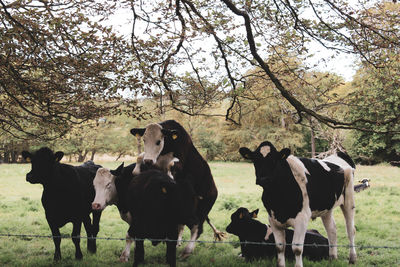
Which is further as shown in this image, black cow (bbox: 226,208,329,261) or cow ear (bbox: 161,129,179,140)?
black cow (bbox: 226,208,329,261)

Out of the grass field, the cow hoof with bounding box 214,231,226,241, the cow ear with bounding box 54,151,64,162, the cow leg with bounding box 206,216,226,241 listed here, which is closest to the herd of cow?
the cow ear with bounding box 54,151,64,162

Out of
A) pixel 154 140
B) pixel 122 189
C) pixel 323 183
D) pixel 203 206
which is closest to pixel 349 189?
pixel 323 183

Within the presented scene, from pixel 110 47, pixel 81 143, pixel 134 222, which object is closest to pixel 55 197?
pixel 134 222

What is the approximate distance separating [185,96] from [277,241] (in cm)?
395

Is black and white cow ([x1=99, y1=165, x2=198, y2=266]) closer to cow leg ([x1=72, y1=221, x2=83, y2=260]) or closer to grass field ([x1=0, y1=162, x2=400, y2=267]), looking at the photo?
grass field ([x1=0, y1=162, x2=400, y2=267])

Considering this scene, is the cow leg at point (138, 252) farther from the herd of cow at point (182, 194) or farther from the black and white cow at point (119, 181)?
the black and white cow at point (119, 181)

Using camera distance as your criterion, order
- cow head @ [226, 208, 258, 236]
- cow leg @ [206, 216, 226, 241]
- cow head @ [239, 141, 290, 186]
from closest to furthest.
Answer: cow head @ [239, 141, 290, 186], cow head @ [226, 208, 258, 236], cow leg @ [206, 216, 226, 241]

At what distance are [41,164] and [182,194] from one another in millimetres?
2458

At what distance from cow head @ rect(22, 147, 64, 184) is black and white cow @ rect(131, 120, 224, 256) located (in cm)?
146

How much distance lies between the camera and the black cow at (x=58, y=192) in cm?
659

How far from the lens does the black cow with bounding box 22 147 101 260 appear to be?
6.59 metres

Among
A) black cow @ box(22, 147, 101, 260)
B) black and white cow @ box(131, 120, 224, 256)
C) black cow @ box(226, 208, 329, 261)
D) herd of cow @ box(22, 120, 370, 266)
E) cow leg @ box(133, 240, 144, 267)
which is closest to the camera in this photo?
herd of cow @ box(22, 120, 370, 266)

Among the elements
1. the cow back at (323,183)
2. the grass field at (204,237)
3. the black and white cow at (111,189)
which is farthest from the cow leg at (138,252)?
the cow back at (323,183)

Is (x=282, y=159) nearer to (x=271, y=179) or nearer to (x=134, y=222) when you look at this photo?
(x=271, y=179)
